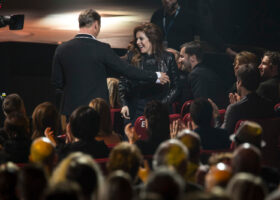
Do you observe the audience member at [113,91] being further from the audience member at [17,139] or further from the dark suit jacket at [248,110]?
the audience member at [17,139]

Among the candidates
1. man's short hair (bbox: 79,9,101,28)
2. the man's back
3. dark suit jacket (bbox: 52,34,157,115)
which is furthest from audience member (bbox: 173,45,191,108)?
man's short hair (bbox: 79,9,101,28)

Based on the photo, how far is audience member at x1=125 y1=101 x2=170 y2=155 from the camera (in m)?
3.21

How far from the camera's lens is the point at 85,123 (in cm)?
307

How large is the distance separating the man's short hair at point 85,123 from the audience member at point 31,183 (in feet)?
4.85

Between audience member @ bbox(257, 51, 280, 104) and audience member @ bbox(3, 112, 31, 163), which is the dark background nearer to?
audience member @ bbox(257, 51, 280, 104)

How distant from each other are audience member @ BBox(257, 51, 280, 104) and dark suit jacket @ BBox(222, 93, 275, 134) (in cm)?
80

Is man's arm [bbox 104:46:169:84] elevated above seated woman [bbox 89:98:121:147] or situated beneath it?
elevated above

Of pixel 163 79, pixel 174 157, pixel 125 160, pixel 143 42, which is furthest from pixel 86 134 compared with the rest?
pixel 143 42

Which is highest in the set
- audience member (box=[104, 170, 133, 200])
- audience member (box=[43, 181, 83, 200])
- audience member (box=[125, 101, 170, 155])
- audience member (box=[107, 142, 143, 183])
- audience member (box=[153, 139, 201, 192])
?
audience member (box=[43, 181, 83, 200])

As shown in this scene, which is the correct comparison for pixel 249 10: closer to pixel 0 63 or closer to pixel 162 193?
pixel 0 63

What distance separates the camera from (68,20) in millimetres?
10906

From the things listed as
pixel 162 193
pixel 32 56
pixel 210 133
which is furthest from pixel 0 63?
pixel 162 193

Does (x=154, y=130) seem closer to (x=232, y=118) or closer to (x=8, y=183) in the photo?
(x=232, y=118)

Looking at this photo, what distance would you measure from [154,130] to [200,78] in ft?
5.73
